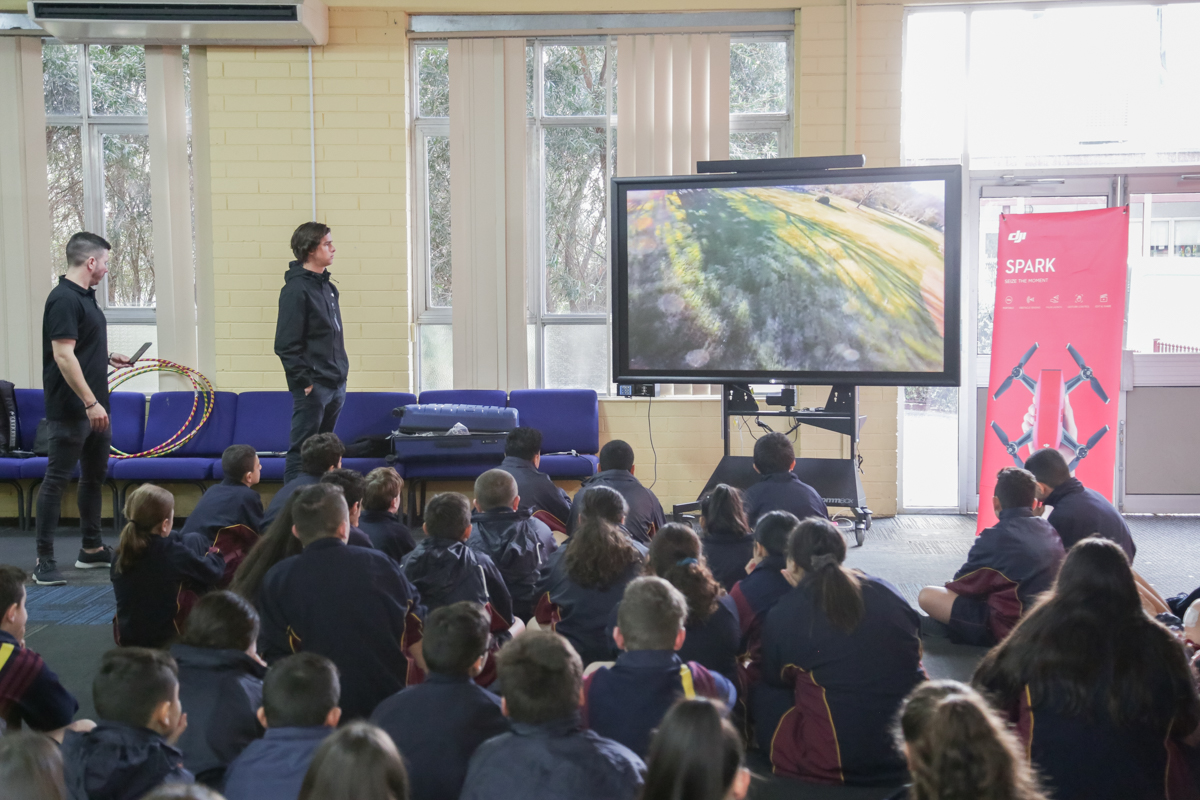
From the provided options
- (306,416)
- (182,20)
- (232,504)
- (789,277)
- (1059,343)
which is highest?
(182,20)

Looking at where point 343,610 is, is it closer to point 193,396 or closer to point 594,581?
point 594,581

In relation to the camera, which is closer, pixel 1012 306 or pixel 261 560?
pixel 261 560

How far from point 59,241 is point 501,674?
599 cm

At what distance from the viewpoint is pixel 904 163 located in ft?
20.5

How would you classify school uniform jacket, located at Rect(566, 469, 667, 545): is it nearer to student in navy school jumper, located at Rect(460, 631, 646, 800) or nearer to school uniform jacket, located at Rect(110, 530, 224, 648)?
school uniform jacket, located at Rect(110, 530, 224, 648)

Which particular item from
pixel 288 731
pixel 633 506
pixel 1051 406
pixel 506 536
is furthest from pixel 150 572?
pixel 1051 406

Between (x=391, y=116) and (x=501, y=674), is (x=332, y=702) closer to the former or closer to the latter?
(x=501, y=674)

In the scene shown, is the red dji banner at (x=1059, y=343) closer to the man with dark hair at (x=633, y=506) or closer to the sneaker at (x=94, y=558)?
the man with dark hair at (x=633, y=506)

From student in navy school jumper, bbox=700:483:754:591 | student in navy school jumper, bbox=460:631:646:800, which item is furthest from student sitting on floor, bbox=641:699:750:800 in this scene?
student in navy school jumper, bbox=700:483:754:591

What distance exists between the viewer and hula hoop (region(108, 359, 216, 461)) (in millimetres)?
5910

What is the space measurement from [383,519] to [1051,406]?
3923 mm

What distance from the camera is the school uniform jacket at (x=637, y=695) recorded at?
2072 millimetres

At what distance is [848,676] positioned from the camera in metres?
2.40

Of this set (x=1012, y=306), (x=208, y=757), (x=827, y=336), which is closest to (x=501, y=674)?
(x=208, y=757)
